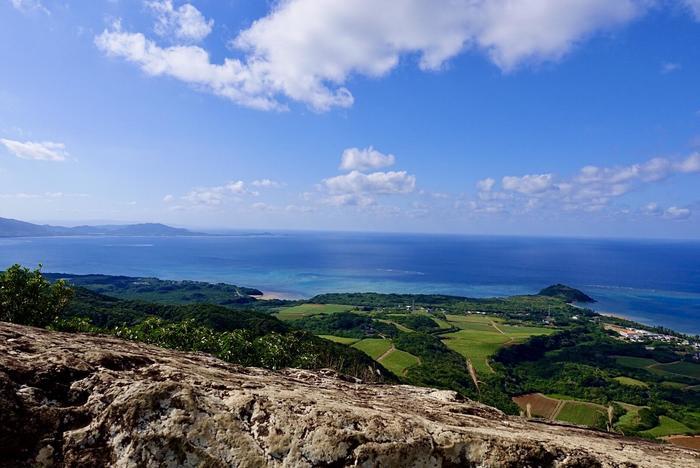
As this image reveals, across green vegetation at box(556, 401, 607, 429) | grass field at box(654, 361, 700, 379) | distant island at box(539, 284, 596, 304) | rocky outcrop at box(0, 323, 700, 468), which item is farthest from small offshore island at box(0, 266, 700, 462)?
rocky outcrop at box(0, 323, 700, 468)

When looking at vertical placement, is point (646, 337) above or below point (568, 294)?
below

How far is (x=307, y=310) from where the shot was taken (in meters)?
126

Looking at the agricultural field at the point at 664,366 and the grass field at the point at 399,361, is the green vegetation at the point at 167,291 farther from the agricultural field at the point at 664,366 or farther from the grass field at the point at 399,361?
the agricultural field at the point at 664,366

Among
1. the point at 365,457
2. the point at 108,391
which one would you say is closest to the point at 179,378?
the point at 108,391

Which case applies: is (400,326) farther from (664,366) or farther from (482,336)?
(664,366)

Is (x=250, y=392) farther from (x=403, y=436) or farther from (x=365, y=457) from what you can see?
(x=403, y=436)

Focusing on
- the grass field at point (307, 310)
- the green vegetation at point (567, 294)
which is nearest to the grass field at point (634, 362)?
the green vegetation at point (567, 294)

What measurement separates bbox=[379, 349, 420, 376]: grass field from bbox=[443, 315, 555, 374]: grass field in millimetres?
12499

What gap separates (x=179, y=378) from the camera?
6098mm

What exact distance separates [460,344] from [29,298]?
91133mm

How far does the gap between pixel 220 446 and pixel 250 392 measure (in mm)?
904

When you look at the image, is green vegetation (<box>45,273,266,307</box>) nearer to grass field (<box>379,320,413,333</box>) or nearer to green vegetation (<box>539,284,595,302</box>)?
grass field (<box>379,320,413,333</box>)

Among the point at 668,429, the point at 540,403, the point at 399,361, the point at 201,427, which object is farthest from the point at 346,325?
the point at 201,427

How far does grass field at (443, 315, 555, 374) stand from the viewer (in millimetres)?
88731
